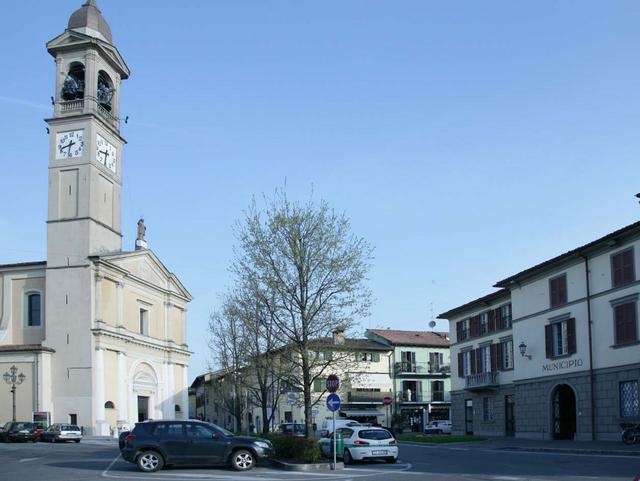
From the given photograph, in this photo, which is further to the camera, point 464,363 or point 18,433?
point 464,363

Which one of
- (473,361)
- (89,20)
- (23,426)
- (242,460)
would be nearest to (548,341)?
(473,361)

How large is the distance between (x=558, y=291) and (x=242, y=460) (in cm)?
2275

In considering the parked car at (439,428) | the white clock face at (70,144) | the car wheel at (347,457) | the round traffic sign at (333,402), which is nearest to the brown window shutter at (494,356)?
the parked car at (439,428)

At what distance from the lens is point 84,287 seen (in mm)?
55156

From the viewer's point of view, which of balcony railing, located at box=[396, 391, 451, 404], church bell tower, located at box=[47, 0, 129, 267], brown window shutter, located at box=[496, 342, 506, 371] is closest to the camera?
brown window shutter, located at box=[496, 342, 506, 371]

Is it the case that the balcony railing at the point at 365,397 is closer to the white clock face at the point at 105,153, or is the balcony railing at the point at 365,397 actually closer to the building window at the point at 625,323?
the white clock face at the point at 105,153

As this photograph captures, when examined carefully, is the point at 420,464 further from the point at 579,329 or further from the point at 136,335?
the point at 136,335

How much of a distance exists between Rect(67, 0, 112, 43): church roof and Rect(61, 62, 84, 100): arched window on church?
9.05 feet

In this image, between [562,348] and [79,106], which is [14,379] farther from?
[562,348]

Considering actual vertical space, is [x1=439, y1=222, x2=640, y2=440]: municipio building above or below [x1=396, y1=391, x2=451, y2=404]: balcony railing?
above

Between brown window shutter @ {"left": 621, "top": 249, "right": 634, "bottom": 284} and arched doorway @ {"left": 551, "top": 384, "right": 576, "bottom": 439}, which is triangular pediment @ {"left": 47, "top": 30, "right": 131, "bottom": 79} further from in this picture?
brown window shutter @ {"left": 621, "top": 249, "right": 634, "bottom": 284}

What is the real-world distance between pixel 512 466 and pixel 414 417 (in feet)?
184

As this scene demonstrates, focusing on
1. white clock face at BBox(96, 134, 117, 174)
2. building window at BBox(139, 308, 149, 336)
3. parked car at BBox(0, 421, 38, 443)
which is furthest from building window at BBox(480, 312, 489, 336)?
white clock face at BBox(96, 134, 117, 174)

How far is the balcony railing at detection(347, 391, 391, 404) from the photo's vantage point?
247 feet
